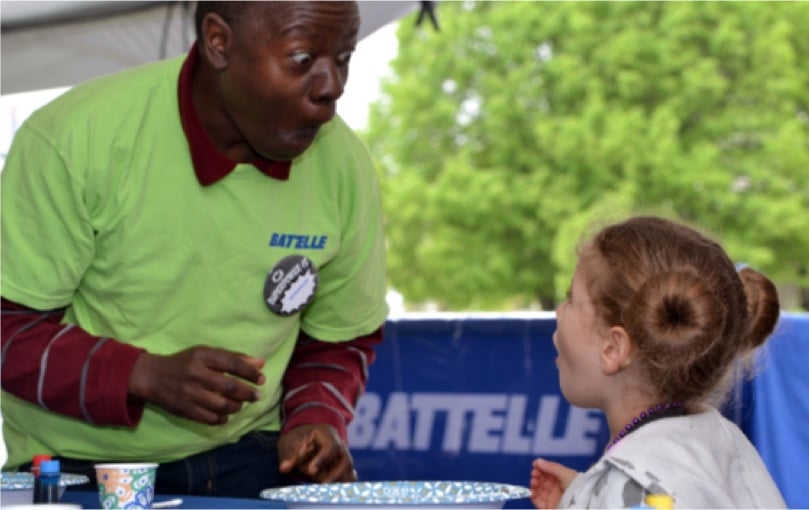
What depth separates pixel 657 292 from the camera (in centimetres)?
209

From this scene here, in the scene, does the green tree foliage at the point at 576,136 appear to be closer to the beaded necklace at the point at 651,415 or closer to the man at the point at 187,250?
the man at the point at 187,250

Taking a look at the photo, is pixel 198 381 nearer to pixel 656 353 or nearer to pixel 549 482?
pixel 549 482

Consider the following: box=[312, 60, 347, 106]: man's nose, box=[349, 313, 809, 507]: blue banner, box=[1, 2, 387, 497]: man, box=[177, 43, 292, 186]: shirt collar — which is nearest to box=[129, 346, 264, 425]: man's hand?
box=[1, 2, 387, 497]: man

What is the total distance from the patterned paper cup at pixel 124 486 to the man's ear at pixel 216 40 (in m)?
0.75

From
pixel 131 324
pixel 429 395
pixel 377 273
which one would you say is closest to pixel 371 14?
pixel 429 395

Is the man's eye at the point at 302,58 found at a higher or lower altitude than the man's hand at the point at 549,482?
higher

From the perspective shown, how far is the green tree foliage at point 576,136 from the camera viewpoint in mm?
26375

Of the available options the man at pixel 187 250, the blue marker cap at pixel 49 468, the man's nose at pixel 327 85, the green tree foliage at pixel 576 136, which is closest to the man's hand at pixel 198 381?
the man at pixel 187 250

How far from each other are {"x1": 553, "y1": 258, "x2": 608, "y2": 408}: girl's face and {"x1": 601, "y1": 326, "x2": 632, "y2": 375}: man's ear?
14 millimetres

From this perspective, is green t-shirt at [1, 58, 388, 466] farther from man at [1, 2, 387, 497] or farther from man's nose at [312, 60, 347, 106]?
man's nose at [312, 60, 347, 106]

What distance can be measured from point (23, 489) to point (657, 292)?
107 centimetres

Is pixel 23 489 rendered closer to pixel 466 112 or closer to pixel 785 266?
pixel 785 266

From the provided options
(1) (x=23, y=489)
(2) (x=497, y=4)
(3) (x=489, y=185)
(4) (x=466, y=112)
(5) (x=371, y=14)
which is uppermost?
(2) (x=497, y=4)

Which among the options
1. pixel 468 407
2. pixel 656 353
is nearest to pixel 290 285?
pixel 656 353
